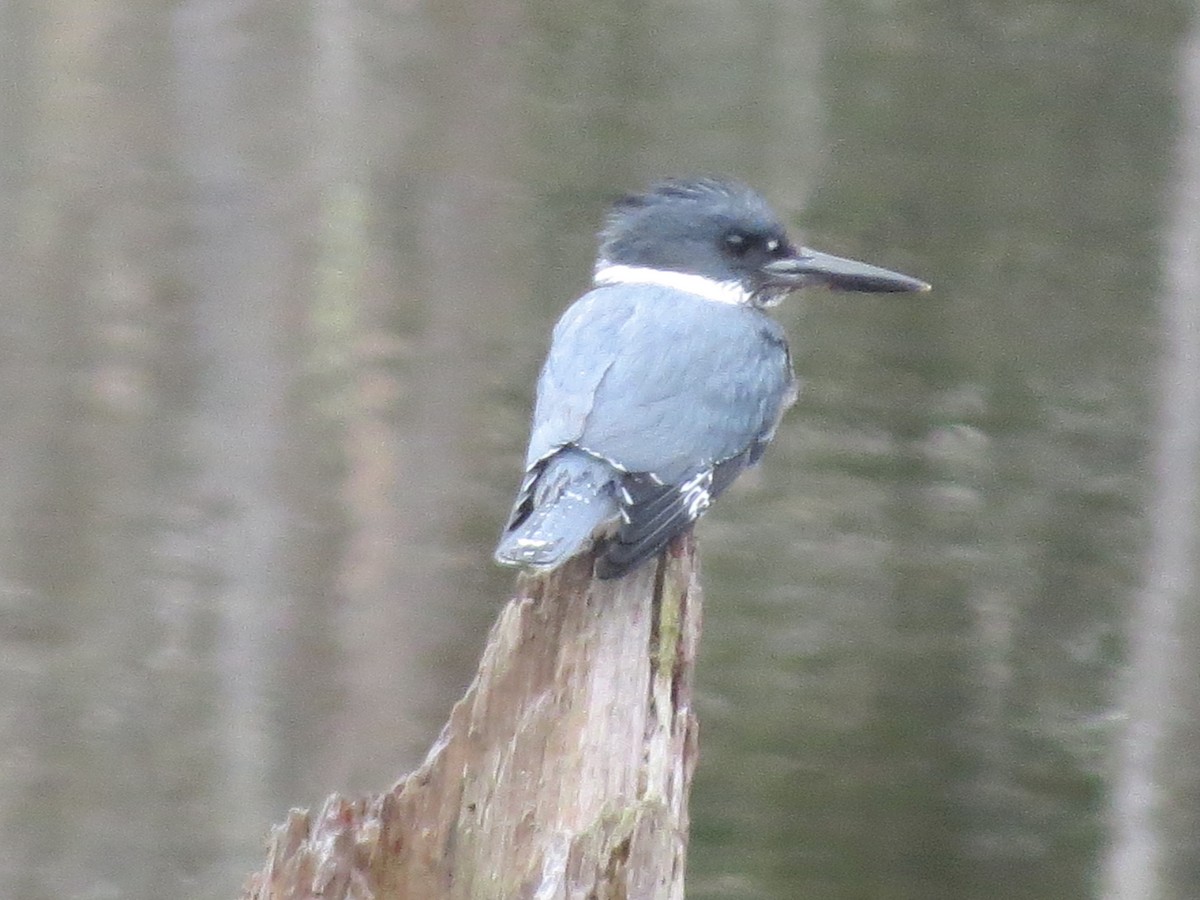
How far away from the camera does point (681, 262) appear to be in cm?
248

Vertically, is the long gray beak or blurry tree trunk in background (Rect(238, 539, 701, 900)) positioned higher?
the long gray beak

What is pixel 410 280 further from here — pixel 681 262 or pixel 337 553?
pixel 681 262

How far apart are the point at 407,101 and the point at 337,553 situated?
31.8 inches

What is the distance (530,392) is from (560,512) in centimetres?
113

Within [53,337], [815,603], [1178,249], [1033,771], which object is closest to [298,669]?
[53,337]

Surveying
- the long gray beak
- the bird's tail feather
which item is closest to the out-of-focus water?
the long gray beak

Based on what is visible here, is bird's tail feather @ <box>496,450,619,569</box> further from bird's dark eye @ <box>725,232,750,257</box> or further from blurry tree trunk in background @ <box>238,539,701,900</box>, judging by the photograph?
bird's dark eye @ <box>725,232,750,257</box>

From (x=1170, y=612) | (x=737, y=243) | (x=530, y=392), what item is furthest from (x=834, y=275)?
(x=1170, y=612)

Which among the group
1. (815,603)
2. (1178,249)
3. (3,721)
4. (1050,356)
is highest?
(1178,249)

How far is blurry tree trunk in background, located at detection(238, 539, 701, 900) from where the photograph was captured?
67.4 inches

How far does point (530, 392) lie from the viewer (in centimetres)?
298

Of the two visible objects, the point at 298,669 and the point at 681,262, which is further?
the point at 298,669

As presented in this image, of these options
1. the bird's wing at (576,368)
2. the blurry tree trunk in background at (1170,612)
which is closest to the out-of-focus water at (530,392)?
the blurry tree trunk in background at (1170,612)

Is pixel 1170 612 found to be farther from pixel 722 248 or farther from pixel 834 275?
pixel 722 248
